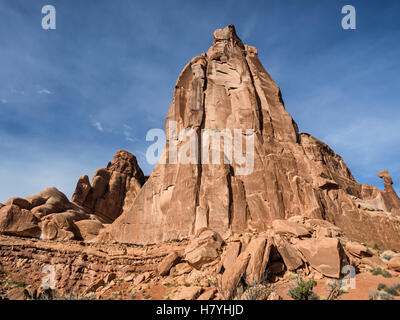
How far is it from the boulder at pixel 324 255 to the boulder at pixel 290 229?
2.11 metres

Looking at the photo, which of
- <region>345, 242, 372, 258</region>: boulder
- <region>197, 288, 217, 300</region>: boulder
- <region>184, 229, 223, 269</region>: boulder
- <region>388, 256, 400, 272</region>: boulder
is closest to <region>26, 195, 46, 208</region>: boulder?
<region>184, 229, 223, 269</region>: boulder

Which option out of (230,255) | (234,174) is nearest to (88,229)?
(234,174)

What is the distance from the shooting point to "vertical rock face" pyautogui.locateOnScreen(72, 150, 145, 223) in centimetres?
5391

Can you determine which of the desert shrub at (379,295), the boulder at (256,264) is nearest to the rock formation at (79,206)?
the boulder at (256,264)

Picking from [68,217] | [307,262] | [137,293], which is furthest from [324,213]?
[68,217]

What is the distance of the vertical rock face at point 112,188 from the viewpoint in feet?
177

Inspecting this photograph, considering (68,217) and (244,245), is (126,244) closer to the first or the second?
(68,217)

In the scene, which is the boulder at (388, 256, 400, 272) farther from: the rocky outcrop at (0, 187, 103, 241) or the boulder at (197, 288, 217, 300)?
the rocky outcrop at (0, 187, 103, 241)

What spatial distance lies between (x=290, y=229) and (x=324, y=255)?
430 centimetres

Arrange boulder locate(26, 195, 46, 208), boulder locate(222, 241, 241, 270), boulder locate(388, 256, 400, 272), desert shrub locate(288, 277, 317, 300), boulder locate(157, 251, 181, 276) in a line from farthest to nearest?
boulder locate(26, 195, 46, 208)
boulder locate(157, 251, 181, 276)
boulder locate(222, 241, 241, 270)
boulder locate(388, 256, 400, 272)
desert shrub locate(288, 277, 317, 300)

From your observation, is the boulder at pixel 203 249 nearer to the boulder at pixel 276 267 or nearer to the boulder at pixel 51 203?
the boulder at pixel 276 267

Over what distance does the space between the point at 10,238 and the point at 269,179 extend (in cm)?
2782

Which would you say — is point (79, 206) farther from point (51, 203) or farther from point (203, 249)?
point (203, 249)

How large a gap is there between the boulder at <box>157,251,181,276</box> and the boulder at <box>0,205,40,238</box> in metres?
18.1
